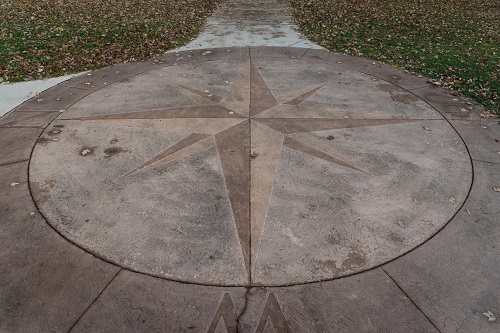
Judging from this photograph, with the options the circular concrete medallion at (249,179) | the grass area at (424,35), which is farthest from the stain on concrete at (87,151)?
the grass area at (424,35)

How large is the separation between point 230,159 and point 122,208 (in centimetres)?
Answer: 153

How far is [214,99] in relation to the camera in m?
6.27

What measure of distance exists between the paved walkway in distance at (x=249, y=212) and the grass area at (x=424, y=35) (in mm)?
1258

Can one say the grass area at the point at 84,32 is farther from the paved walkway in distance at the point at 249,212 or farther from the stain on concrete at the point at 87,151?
the stain on concrete at the point at 87,151

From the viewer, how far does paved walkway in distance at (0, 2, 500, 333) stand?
9.51 feet

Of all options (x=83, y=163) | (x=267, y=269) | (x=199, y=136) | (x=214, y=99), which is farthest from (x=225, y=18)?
(x=267, y=269)

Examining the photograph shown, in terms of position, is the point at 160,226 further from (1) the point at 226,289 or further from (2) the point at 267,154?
(2) the point at 267,154

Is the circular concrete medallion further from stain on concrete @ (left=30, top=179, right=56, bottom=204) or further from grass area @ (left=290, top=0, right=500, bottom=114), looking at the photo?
grass area @ (left=290, top=0, right=500, bottom=114)

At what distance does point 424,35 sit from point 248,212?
940cm

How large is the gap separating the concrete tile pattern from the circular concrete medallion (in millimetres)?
22

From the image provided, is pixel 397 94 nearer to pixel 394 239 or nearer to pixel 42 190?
pixel 394 239

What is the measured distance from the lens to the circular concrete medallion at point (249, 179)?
11.2 ft

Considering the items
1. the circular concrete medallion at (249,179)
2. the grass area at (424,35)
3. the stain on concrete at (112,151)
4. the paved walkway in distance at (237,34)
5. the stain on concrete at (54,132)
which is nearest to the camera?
the circular concrete medallion at (249,179)

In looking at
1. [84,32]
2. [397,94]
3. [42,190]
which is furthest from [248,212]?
[84,32]
